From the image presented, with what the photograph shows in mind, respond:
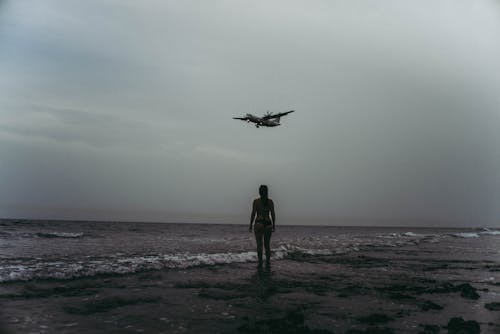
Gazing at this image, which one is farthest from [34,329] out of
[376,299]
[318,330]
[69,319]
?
[376,299]

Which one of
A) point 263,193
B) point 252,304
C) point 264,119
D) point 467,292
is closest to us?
point 252,304

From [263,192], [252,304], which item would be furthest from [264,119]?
[252,304]

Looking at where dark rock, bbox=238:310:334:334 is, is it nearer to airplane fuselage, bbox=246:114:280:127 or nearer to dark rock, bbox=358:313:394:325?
dark rock, bbox=358:313:394:325

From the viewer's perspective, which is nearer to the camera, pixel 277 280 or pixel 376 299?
pixel 376 299

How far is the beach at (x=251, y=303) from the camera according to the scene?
5.36 metres

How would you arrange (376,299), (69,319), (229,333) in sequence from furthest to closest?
(376,299), (69,319), (229,333)

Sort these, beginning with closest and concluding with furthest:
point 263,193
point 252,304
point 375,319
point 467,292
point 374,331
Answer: point 374,331, point 375,319, point 252,304, point 467,292, point 263,193

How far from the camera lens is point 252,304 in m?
6.75

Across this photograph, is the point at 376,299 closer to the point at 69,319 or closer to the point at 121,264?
the point at 69,319

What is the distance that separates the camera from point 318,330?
513 centimetres

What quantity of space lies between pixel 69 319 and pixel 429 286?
309 inches

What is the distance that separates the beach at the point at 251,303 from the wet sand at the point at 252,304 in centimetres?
1

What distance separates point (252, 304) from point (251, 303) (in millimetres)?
85

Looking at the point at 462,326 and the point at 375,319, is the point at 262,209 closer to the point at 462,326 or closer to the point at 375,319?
the point at 375,319
